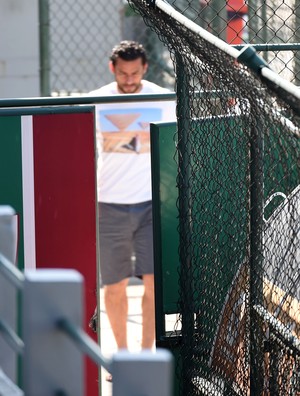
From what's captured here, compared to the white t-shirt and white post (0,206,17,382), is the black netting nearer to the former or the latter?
white post (0,206,17,382)

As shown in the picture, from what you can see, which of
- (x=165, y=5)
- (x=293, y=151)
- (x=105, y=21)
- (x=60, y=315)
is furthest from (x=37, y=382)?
(x=105, y=21)

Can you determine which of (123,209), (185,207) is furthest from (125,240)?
(185,207)

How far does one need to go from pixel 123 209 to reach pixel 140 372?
14.5 feet

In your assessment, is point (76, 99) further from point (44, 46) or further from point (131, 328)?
point (44, 46)

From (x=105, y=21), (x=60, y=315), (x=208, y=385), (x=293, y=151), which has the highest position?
(x=105, y=21)

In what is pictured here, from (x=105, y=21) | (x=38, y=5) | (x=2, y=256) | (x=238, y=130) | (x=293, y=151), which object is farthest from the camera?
(x=105, y=21)

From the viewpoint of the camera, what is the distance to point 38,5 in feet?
25.0

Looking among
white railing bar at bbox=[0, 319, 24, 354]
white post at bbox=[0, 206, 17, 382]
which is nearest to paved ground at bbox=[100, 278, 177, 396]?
Answer: white post at bbox=[0, 206, 17, 382]

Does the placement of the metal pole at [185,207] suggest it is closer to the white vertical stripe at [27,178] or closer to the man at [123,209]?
the white vertical stripe at [27,178]

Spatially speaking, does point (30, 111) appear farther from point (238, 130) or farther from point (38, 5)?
point (38, 5)

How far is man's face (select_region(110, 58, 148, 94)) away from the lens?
6.25 meters

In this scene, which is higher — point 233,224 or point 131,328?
point 233,224

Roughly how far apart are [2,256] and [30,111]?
2.29 metres

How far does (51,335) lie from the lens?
5.86ft
